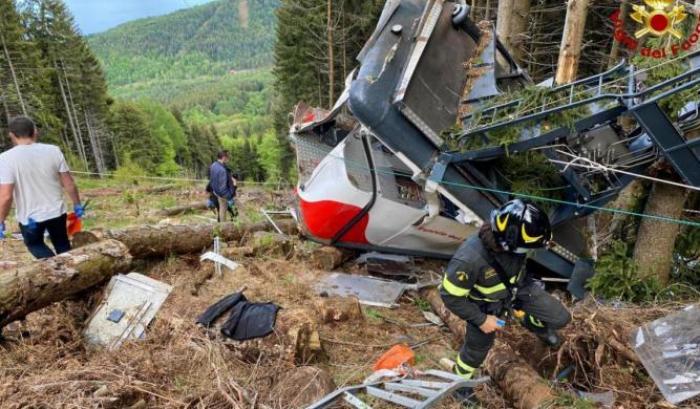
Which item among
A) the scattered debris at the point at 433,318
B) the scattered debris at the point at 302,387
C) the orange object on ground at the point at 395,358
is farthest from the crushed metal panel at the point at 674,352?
the scattered debris at the point at 302,387

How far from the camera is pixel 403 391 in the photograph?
273 cm

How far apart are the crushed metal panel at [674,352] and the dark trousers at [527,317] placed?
44 cm

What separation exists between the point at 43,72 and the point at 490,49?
3017cm

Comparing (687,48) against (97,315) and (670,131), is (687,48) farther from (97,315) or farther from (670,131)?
(97,315)

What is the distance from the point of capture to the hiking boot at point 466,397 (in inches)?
104

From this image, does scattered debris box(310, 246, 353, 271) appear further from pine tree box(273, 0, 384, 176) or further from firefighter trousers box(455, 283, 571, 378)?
pine tree box(273, 0, 384, 176)

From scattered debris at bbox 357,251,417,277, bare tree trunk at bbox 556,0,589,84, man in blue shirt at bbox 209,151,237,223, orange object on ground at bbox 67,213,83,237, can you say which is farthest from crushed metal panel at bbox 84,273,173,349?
bare tree trunk at bbox 556,0,589,84

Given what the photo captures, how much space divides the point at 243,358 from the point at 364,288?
183cm

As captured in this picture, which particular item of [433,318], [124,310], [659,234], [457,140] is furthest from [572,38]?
[124,310]

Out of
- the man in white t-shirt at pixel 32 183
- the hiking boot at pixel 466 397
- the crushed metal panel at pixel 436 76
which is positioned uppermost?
the crushed metal panel at pixel 436 76

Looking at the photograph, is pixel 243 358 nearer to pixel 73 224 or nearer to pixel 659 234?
pixel 73 224

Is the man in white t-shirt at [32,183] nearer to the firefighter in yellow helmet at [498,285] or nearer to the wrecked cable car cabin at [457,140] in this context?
the wrecked cable car cabin at [457,140]

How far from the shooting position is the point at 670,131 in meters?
2.79

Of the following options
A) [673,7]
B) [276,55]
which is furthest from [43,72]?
[673,7]
